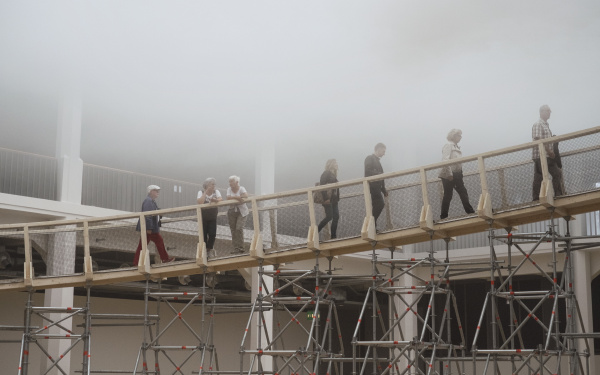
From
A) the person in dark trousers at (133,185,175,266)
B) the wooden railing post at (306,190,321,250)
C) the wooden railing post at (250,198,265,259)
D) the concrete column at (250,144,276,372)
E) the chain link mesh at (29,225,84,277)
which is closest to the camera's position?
the wooden railing post at (306,190,321,250)

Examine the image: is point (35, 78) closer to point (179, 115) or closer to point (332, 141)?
point (179, 115)

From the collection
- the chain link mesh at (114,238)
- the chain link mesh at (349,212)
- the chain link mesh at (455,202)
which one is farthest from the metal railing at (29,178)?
the chain link mesh at (455,202)

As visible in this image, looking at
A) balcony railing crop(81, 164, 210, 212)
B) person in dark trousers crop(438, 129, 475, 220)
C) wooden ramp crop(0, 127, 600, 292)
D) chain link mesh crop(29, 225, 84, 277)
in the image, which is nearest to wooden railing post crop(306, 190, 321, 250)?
wooden ramp crop(0, 127, 600, 292)

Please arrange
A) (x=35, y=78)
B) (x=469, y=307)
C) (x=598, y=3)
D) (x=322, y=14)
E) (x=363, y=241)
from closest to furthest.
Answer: (x=363, y=241) → (x=35, y=78) → (x=598, y=3) → (x=469, y=307) → (x=322, y=14)

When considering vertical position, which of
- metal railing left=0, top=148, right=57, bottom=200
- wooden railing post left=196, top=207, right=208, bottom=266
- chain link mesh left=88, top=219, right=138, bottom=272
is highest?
metal railing left=0, top=148, right=57, bottom=200

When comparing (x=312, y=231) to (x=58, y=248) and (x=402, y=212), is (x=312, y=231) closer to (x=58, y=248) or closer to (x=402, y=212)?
(x=402, y=212)

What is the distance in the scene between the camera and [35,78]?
25.8 meters

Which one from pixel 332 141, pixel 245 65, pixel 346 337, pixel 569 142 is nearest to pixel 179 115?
pixel 245 65

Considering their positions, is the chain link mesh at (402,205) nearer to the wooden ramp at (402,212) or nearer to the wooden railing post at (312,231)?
the wooden ramp at (402,212)

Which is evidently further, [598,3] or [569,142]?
[598,3]

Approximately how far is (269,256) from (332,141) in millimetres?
15038

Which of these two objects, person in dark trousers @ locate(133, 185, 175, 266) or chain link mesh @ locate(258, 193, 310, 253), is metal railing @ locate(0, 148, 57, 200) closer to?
person in dark trousers @ locate(133, 185, 175, 266)

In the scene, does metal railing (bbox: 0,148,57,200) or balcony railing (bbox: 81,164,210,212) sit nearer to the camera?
metal railing (bbox: 0,148,57,200)

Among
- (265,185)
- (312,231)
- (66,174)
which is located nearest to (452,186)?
(312,231)
